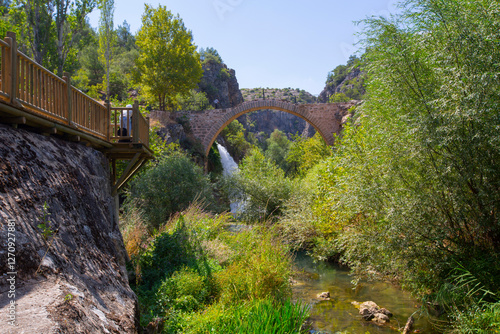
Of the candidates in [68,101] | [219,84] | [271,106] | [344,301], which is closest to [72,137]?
[68,101]

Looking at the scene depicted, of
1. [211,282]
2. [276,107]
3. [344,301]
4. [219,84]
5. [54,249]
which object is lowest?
[344,301]

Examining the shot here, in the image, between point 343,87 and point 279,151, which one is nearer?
point 279,151

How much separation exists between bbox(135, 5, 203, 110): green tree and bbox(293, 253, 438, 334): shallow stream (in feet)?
46.2

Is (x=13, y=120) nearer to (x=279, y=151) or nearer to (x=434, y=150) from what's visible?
(x=434, y=150)

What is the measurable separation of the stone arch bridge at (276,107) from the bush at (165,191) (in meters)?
8.58

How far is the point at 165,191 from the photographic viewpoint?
11406mm

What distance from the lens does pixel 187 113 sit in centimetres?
2095

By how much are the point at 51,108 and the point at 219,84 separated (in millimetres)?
43076

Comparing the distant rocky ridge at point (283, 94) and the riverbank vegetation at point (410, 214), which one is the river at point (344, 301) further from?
the distant rocky ridge at point (283, 94)

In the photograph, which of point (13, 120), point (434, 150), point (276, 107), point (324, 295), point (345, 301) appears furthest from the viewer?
point (276, 107)

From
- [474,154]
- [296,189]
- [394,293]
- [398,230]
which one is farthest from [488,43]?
[296,189]

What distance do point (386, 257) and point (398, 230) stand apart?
2.07 feet

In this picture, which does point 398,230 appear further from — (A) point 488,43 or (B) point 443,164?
(A) point 488,43

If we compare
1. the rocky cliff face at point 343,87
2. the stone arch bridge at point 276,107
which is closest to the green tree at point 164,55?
the stone arch bridge at point 276,107
